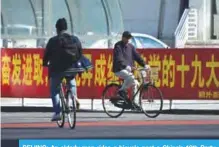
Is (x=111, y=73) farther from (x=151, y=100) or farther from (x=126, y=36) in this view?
(x=126, y=36)

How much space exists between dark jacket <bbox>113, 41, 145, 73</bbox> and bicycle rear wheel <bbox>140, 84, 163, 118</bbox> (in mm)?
514

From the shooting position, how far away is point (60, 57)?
16891 mm

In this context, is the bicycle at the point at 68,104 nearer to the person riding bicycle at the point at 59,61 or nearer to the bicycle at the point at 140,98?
the person riding bicycle at the point at 59,61

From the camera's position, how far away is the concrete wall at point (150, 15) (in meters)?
43.7

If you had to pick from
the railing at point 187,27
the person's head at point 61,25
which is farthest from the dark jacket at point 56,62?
the railing at point 187,27

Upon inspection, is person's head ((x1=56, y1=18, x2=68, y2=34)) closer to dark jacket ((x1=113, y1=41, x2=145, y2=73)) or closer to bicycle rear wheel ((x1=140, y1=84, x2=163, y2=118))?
dark jacket ((x1=113, y1=41, x2=145, y2=73))

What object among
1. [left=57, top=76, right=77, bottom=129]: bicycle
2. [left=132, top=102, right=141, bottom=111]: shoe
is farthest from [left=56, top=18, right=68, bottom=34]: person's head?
[left=132, top=102, right=141, bottom=111]: shoe

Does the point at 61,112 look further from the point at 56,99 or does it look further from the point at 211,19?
the point at 211,19

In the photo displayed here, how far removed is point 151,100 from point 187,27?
72.4 feet

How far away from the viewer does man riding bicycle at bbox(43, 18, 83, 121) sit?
55.4ft

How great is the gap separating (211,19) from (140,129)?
25961 mm

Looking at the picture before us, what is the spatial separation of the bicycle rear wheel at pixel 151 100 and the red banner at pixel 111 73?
2161 mm

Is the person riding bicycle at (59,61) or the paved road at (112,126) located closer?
the paved road at (112,126)

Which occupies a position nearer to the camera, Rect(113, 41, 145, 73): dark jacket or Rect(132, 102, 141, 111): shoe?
Rect(113, 41, 145, 73): dark jacket
